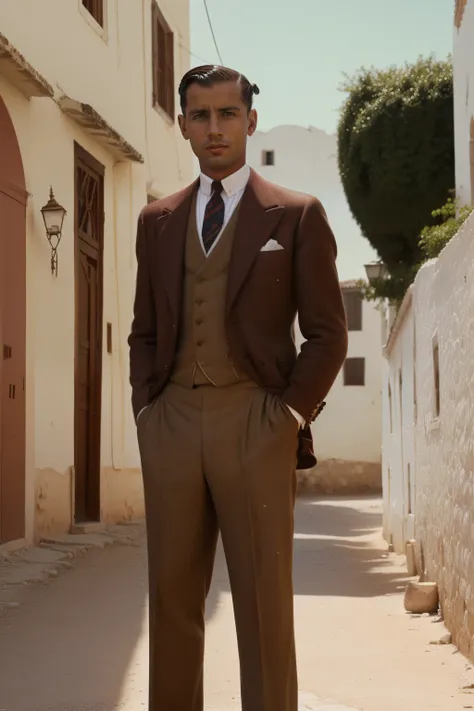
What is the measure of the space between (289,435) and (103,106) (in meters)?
10.4

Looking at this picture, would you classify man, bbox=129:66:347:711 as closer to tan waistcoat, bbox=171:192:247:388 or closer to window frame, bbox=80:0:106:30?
tan waistcoat, bbox=171:192:247:388

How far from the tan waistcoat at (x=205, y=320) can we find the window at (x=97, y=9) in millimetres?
10174

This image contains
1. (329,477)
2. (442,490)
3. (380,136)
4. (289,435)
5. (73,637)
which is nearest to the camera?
(289,435)

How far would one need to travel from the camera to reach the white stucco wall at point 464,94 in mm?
11631

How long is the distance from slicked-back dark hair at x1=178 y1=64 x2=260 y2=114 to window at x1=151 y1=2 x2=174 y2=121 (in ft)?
40.4

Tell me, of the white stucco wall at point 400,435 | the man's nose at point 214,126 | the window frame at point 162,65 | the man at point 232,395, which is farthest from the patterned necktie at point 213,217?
the window frame at point 162,65

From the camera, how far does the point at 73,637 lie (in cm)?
663

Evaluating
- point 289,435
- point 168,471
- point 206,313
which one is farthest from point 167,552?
point 206,313

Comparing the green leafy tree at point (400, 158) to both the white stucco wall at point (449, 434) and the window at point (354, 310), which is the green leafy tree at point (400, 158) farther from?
the window at point (354, 310)

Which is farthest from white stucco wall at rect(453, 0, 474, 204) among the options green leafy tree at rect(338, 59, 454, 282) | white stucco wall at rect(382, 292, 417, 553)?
green leafy tree at rect(338, 59, 454, 282)

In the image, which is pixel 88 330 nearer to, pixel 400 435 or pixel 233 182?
pixel 400 435

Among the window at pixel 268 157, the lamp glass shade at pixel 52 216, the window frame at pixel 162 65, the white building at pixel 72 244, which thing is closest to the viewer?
the white building at pixel 72 244

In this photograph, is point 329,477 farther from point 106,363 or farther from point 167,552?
point 167,552

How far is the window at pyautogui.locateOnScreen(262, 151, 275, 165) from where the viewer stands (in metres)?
39.6
